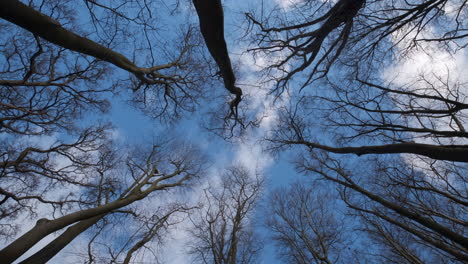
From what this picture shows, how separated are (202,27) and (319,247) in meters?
11.3

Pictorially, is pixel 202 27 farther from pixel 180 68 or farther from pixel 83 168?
pixel 83 168

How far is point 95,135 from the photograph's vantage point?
336 inches

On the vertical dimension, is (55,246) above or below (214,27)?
below

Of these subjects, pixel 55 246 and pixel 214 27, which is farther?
pixel 55 246

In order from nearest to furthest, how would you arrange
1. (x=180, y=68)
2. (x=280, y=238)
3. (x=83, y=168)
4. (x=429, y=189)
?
(x=429, y=189) < (x=180, y=68) < (x=83, y=168) < (x=280, y=238)

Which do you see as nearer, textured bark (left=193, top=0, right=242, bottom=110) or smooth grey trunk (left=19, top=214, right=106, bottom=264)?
textured bark (left=193, top=0, right=242, bottom=110)

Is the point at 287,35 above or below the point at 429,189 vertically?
above

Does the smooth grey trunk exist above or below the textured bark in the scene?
below

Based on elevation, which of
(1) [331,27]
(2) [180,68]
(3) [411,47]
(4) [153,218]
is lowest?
(4) [153,218]

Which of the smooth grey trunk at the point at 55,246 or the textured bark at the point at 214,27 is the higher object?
the textured bark at the point at 214,27

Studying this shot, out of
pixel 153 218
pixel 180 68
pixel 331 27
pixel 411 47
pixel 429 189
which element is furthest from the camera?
pixel 153 218

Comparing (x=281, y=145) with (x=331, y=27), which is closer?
(x=331, y=27)

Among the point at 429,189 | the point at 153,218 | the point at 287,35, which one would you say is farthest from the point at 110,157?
the point at 429,189

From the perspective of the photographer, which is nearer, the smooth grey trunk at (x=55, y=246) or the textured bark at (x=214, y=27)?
the textured bark at (x=214, y=27)
